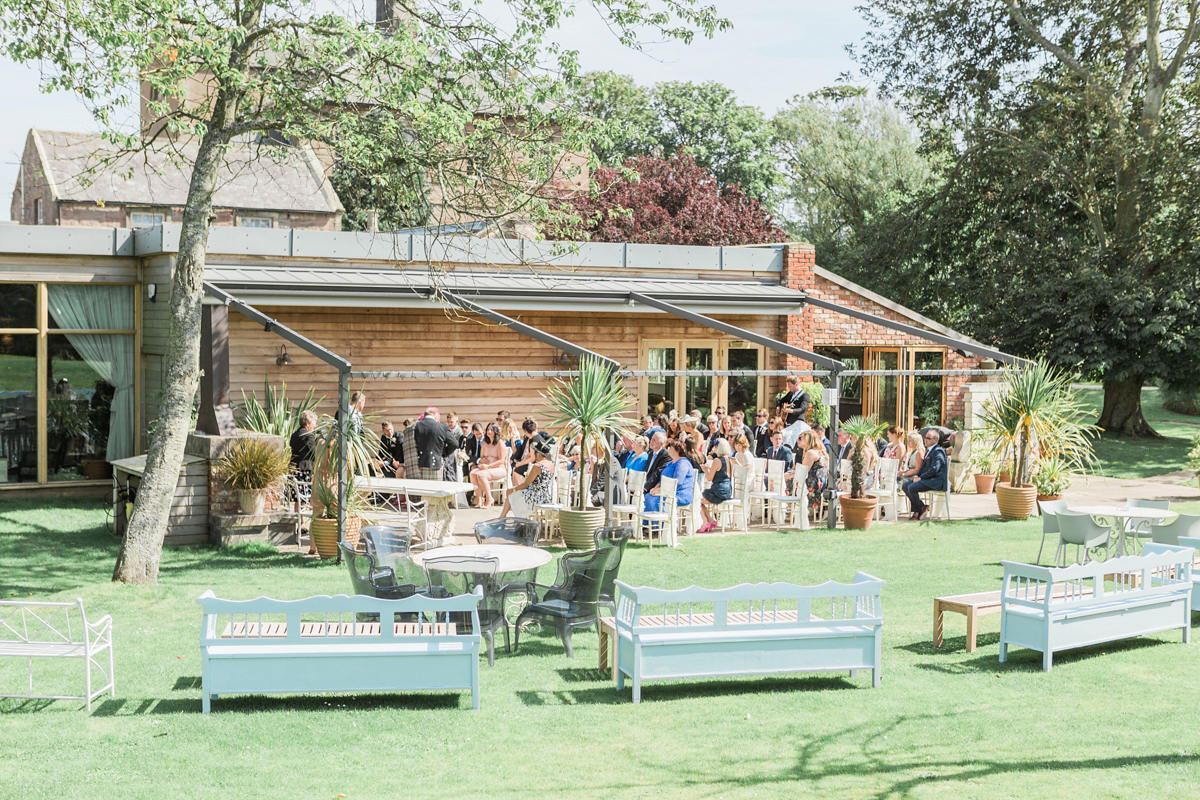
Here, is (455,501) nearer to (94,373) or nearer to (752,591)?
(94,373)

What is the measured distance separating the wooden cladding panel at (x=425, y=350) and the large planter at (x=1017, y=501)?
655cm

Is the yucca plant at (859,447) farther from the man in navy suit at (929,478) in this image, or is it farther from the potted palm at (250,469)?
the potted palm at (250,469)

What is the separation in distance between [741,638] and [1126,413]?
73.5 feet

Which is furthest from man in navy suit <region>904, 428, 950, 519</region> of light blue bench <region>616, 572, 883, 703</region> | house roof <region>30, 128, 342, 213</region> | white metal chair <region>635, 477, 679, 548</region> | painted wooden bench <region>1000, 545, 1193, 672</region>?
house roof <region>30, 128, 342, 213</region>

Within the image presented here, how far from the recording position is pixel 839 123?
41.5m

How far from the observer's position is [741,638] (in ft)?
23.9

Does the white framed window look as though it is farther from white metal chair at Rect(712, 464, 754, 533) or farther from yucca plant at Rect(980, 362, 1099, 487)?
yucca plant at Rect(980, 362, 1099, 487)

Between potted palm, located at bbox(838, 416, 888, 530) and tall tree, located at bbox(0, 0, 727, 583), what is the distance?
5.00 m

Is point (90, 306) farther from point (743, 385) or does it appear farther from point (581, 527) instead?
point (743, 385)

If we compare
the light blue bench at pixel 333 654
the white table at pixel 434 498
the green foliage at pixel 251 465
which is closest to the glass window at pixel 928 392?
the white table at pixel 434 498

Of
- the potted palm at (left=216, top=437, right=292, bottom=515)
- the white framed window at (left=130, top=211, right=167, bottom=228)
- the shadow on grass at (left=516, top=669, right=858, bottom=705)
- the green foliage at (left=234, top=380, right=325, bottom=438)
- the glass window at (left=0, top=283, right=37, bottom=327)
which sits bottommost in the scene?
the shadow on grass at (left=516, top=669, right=858, bottom=705)

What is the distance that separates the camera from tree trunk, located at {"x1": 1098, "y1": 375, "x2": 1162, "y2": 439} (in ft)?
86.8

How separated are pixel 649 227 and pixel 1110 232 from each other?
12.4 meters

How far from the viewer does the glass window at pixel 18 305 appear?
604 inches
